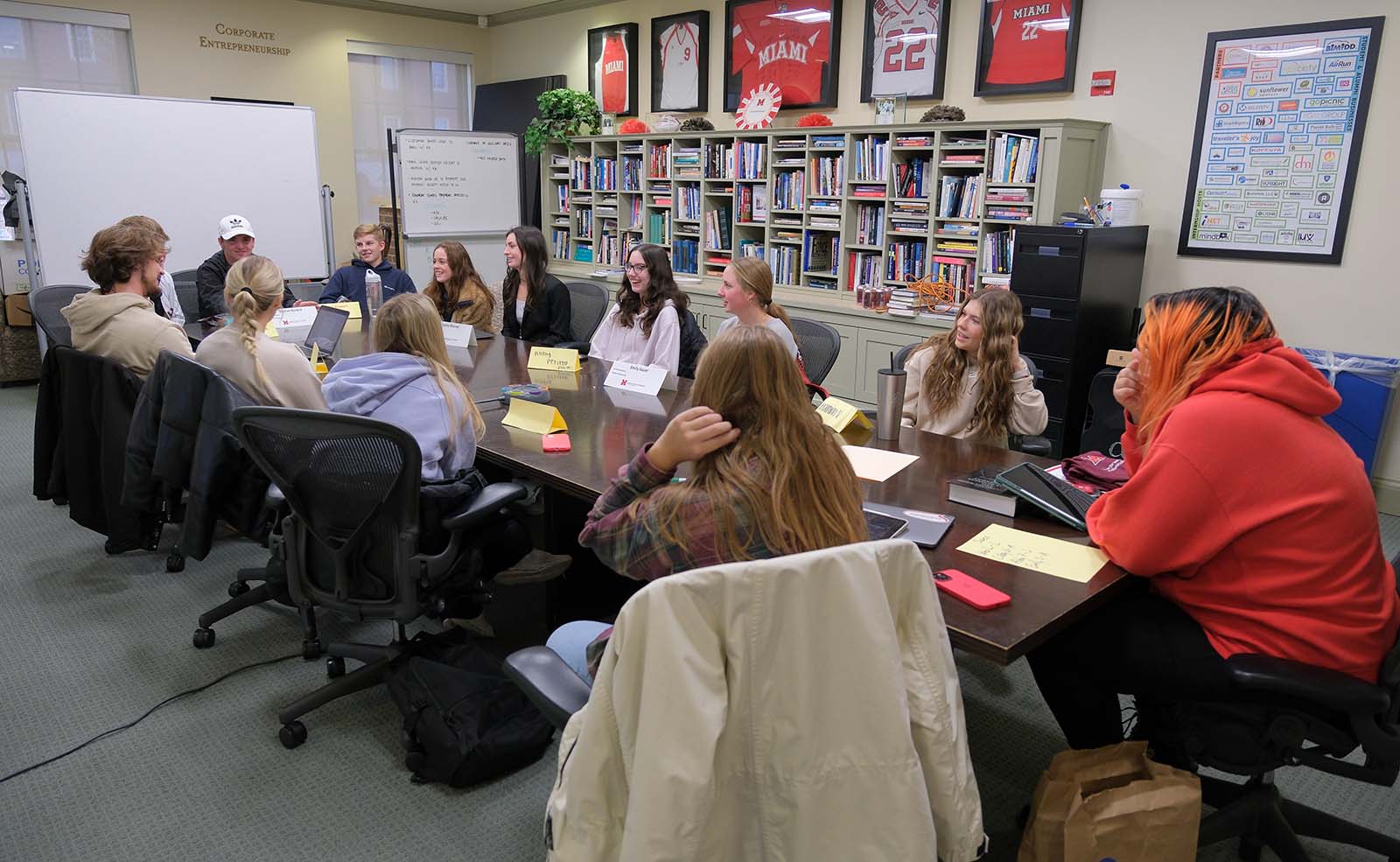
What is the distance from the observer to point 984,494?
1.96 meters

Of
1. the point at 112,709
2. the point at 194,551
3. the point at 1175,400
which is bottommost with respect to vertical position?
the point at 112,709

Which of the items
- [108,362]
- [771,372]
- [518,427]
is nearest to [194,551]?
[108,362]

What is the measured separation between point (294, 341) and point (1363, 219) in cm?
454

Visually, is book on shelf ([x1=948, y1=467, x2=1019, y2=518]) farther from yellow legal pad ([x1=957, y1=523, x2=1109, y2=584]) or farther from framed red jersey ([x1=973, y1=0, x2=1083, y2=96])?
framed red jersey ([x1=973, y1=0, x2=1083, y2=96])

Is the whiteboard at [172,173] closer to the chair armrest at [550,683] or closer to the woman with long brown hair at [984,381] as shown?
the woman with long brown hair at [984,381]

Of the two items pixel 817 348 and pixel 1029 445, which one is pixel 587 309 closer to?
pixel 817 348

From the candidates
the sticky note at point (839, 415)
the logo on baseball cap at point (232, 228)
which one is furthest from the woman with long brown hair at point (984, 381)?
the logo on baseball cap at point (232, 228)

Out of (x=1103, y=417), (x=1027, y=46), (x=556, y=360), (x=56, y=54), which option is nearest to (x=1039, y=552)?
(x=556, y=360)

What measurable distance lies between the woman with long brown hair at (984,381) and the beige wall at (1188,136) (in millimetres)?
2200

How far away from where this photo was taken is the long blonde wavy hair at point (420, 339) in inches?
90.2

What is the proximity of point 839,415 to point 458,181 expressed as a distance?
18.2 feet

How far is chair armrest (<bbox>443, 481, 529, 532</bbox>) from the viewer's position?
211 centimetres

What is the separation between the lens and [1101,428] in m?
4.18

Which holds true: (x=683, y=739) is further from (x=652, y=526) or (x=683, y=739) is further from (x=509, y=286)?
(x=509, y=286)
